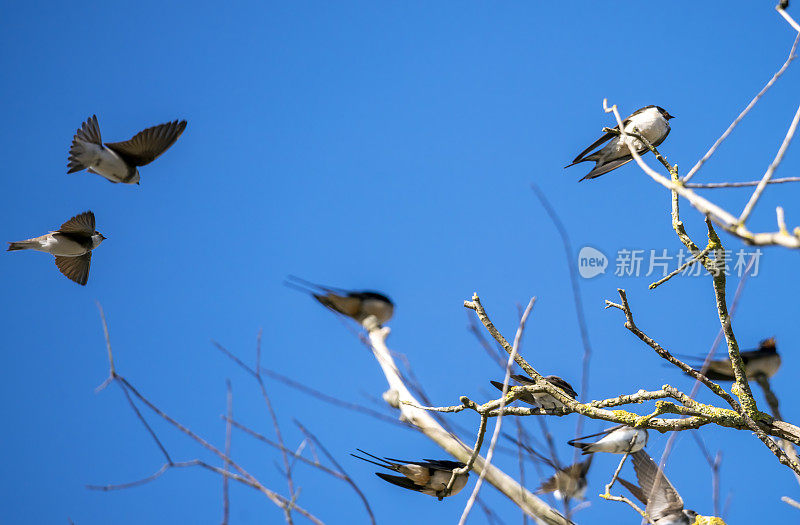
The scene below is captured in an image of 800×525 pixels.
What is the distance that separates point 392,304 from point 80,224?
2.59 m

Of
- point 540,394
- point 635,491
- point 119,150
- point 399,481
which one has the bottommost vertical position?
point 399,481

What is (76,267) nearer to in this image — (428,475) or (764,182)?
(428,475)

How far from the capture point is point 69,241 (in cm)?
591

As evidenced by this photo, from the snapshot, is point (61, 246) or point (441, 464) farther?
point (61, 246)

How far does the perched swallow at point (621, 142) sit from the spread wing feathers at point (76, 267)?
4.21m

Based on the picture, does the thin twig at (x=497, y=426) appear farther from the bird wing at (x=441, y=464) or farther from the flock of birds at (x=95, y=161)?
the flock of birds at (x=95, y=161)

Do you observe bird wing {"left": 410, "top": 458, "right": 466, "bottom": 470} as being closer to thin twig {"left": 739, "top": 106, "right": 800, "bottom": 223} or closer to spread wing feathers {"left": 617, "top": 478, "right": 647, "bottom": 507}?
spread wing feathers {"left": 617, "top": 478, "right": 647, "bottom": 507}

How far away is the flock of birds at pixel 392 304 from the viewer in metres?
4.03

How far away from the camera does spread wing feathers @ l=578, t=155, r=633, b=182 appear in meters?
5.12

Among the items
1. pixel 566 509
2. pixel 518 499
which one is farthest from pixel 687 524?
pixel 566 509

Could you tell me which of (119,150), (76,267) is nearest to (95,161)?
(119,150)

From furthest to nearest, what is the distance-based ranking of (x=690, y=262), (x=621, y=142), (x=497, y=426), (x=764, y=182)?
(x=621, y=142), (x=690, y=262), (x=497, y=426), (x=764, y=182)

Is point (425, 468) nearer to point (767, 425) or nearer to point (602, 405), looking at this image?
point (602, 405)

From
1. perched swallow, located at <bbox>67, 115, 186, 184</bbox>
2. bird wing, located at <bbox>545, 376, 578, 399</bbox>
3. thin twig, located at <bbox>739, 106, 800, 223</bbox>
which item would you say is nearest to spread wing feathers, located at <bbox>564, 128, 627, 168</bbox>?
bird wing, located at <bbox>545, 376, 578, 399</bbox>
